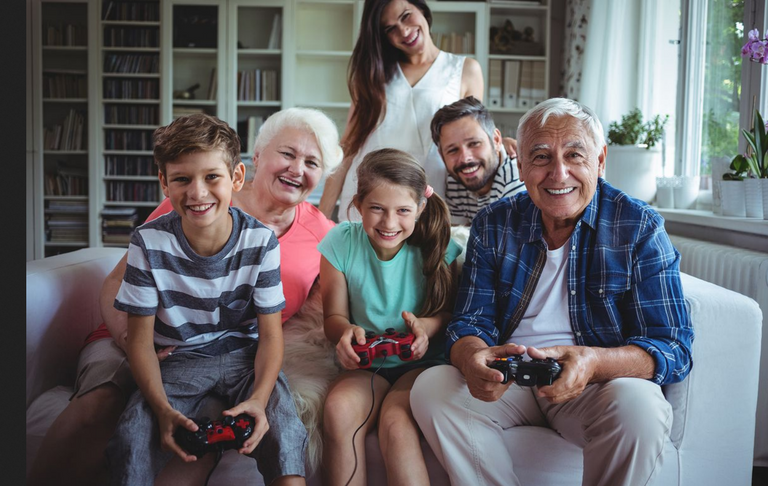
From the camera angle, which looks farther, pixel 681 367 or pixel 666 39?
pixel 666 39

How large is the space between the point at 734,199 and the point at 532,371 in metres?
1.44

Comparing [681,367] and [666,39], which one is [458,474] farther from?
[666,39]

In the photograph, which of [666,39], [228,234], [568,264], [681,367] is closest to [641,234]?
[568,264]

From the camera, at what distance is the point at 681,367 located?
4.25ft

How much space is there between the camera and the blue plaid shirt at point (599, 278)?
1.31 meters

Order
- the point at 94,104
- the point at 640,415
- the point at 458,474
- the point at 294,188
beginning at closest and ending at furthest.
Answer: the point at 640,415 → the point at 458,474 → the point at 294,188 → the point at 94,104

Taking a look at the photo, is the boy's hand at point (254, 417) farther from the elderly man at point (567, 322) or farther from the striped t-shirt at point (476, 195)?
the striped t-shirt at point (476, 195)

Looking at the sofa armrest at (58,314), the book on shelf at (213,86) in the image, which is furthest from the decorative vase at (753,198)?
the book on shelf at (213,86)

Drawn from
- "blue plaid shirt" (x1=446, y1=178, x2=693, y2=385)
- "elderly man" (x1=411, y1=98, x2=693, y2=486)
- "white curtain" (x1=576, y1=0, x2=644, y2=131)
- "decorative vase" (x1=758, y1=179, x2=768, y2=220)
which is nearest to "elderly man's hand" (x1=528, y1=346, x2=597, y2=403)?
"elderly man" (x1=411, y1=98, x2=693, y2=486)

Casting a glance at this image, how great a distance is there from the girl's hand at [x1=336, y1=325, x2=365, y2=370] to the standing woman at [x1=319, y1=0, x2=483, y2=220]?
111cm

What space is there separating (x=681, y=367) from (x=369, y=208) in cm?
75

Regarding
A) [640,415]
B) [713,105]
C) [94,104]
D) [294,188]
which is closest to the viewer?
[640,415]

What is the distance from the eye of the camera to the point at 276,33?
4.62 m

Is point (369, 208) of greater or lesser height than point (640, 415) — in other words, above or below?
above
